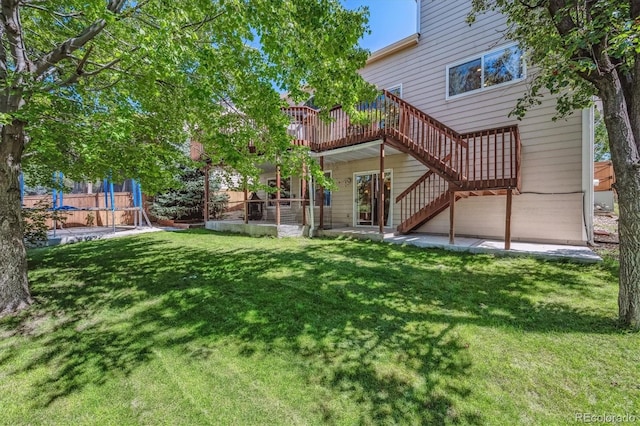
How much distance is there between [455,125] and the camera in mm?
8492

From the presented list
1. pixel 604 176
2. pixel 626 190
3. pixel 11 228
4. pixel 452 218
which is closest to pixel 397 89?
pixel 452 218

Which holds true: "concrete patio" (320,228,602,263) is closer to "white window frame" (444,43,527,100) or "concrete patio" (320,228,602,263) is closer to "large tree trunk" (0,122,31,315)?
"white window frame" (444,43,527,100)

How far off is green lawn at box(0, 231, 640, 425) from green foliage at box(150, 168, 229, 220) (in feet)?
28.1

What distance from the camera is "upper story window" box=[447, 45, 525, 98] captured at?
24.5 feet

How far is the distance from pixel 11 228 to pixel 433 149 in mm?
8394

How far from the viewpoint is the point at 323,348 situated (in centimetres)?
285

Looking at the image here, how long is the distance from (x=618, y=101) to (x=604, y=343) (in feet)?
8.18

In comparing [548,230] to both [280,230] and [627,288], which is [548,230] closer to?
[627,288]

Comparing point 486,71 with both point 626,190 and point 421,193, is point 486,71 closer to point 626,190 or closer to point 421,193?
point 421,193

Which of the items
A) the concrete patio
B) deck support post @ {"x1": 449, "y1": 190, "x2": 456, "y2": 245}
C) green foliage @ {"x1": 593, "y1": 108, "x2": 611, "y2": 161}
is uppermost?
green foliage @ {"x1": 593, "y1": 108, "x2": 611, "y2": 161}

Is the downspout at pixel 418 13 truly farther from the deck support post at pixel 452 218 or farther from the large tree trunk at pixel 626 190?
the large tree trunk at pixel 626 190

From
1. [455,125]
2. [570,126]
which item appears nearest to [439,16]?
[455,125]

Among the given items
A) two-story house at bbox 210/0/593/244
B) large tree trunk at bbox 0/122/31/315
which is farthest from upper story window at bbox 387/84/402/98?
large tree trunk at bbox 0/122/31/315

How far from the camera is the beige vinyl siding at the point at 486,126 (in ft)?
22.3
